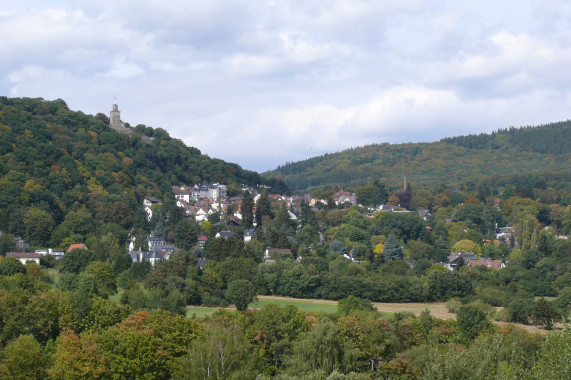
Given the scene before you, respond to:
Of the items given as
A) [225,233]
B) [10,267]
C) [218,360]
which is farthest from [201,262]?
[218,360]

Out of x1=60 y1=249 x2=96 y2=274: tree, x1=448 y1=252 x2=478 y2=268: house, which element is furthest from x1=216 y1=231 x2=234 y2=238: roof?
x1=448 y1=252 x2=478 y2=268: house

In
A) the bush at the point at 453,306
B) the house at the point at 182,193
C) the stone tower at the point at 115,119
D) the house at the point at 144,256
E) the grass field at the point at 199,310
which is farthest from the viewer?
the stone tower at the point at 115,119

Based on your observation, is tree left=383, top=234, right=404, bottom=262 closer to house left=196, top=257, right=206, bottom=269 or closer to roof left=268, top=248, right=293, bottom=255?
roof left=268, top=248, right=293, bottom=255

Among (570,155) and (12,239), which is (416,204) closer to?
(12,239)

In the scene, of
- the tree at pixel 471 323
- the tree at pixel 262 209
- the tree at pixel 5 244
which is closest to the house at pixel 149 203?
the tree at pixel 262 209

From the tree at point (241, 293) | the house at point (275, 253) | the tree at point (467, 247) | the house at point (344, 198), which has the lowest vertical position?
the tree at point (241, 293)

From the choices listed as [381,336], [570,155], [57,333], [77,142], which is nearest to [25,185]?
[77,142]

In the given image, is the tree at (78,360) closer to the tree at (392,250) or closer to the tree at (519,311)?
the tree at (519,311)
